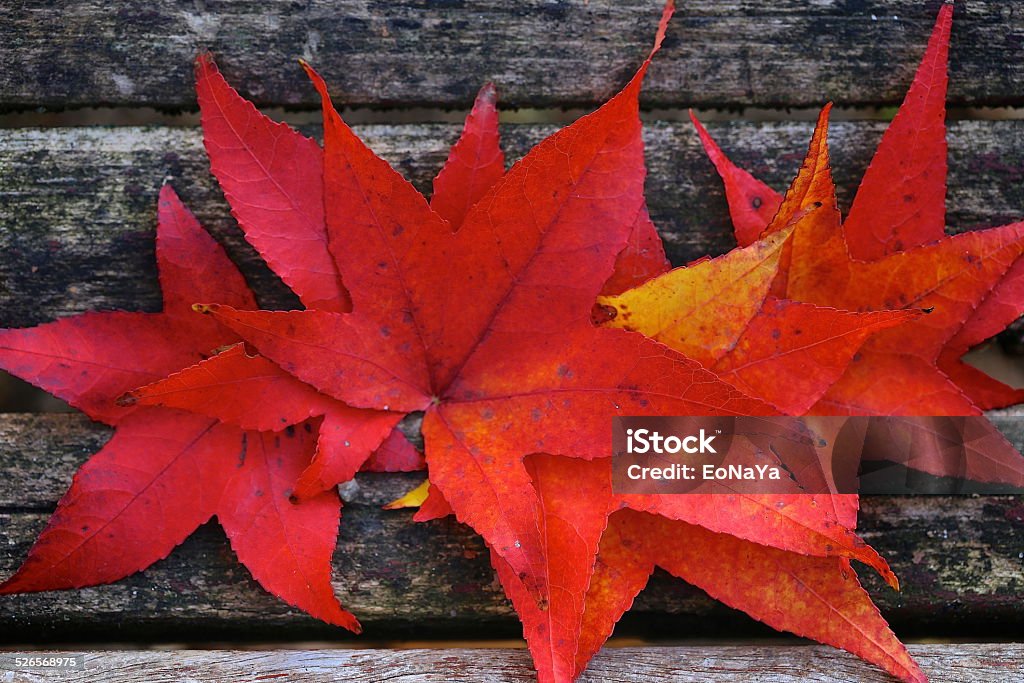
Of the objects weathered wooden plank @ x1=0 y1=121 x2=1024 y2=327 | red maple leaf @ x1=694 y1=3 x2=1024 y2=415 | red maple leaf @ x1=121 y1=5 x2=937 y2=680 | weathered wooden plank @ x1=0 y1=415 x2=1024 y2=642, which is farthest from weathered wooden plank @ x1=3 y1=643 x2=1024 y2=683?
weathered wooden plank @ x1=0 y1=121 x2=1024 y2=327

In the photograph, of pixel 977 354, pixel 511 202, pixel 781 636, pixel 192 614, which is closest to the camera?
pixel 511 202

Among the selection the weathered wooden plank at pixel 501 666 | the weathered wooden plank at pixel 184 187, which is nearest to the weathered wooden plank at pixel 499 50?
the weathered wooden plank at pixel 184 187

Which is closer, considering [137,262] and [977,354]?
[137,262]

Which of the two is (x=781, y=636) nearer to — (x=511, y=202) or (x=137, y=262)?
(x=511, y=202)

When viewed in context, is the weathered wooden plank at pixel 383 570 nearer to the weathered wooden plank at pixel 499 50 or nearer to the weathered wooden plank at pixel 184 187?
the weathered wooden plank at pixel 184 187

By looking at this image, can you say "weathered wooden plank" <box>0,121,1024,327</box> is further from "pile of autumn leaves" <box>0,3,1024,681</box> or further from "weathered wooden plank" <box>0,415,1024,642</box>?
"weathered wooden plank" <box>0,415,1024,642</box>

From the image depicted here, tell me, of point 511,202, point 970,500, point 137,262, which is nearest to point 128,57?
point 137,262
